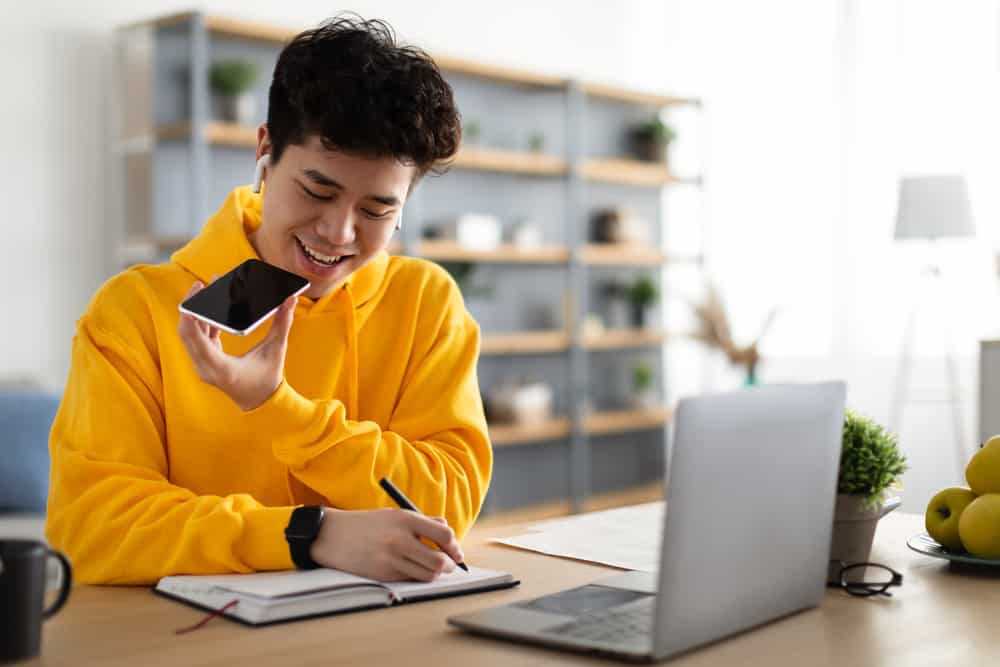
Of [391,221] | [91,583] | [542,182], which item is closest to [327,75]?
[391,221]

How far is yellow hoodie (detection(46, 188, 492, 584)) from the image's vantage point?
1.36 meters

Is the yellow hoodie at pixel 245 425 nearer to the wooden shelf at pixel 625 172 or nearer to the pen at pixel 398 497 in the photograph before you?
the pen at pixel 398 497

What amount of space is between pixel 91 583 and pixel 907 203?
413 cm

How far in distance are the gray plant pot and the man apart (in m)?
0.43

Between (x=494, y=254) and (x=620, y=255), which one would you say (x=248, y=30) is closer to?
(x=494, y=254)

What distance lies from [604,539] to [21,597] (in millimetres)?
822

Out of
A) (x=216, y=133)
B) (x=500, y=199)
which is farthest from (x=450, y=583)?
(x=500, y=199)

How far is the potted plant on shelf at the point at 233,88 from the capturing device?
4246 mm

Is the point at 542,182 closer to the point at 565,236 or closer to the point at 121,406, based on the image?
the point at 565,236

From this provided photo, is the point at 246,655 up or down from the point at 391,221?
down

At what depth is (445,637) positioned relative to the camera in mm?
1106

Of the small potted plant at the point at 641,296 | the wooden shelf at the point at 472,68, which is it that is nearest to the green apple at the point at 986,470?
the wooden shelf at the point at 472,68

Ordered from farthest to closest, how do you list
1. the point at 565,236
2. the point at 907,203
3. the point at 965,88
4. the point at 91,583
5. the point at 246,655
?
the point at 565,236 < the point at 965,88 < the point at 907,203 < the point at 91,583 < the point at 246,655

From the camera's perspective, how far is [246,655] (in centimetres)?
103
